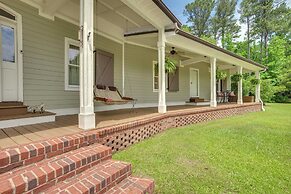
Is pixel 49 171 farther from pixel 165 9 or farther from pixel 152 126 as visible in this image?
pixel 165 9

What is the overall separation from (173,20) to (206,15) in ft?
82.4

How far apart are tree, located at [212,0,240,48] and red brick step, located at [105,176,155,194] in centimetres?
2836

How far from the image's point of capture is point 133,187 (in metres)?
2.42

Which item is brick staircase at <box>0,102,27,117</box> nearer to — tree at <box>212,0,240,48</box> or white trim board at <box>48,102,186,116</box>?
white trim board at <box>48,102,186,116</box>

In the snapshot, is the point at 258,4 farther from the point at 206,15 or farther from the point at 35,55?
the point at 35,55

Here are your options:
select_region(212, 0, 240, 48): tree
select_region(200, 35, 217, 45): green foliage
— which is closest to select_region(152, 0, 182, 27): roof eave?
select_region(200, 35, 217, 45): green foliage

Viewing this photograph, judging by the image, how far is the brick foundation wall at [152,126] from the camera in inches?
147

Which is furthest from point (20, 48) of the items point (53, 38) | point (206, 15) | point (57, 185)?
point (206, 15)

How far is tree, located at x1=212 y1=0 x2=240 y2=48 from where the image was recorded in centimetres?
2686

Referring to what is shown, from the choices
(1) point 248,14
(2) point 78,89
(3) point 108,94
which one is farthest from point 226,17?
(2) point 78,89

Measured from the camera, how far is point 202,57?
9438 millimetres

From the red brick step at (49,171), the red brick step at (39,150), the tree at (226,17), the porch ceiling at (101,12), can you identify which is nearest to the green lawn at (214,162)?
the red brick step at (49,171)

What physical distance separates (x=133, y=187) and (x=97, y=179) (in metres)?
0.47

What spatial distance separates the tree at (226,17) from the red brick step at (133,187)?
28357 mm
